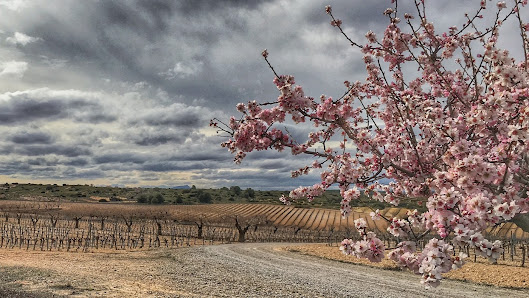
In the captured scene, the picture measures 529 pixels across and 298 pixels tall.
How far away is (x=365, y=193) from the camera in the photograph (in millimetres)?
8570

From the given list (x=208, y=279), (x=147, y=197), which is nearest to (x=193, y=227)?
(x=208, y=279)

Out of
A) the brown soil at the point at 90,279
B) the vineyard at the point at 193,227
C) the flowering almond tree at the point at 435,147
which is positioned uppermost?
the flowering almond tree at the point at 435,147

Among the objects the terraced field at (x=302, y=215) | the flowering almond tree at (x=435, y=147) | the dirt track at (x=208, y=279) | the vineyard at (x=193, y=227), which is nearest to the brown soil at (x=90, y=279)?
the dirt track at (x=208, y=279)

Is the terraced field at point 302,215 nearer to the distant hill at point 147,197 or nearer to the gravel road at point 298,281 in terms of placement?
the distant hill at point 147,197

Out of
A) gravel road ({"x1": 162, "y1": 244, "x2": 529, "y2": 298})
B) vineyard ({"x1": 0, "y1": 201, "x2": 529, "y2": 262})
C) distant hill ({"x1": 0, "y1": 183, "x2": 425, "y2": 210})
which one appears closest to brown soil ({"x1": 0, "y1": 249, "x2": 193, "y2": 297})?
gravel road ({"x1": 162, "y1": 244, "x2": 529, "y2": 298})

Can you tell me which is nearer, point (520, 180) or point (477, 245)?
point (477, 245)

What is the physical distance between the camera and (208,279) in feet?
76.2

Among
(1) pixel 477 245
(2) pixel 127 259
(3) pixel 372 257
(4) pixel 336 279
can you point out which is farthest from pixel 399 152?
(2) pixel 127 259

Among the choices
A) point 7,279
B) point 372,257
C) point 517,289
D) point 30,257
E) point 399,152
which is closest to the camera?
point 372,257

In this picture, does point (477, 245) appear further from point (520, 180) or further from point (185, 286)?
point (185, 286)

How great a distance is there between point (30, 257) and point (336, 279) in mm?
23515

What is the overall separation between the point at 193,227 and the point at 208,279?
49790 millimetres

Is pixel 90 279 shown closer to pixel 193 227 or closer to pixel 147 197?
pixel 193 227

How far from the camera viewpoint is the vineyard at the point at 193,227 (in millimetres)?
50188
